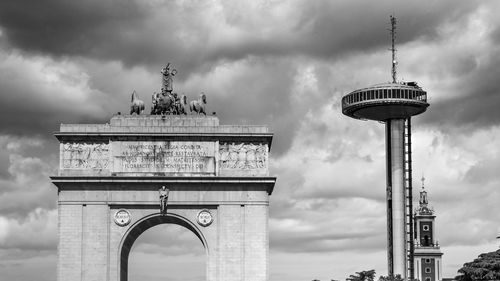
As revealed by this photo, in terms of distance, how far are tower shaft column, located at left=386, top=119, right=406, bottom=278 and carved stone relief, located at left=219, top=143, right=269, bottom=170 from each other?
244 ft

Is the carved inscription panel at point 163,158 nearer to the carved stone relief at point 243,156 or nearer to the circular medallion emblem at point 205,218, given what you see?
the carved stone relief at point 243,156

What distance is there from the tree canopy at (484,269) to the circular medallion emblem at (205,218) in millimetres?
22724

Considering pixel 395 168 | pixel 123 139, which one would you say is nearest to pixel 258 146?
→ pixel 123 139

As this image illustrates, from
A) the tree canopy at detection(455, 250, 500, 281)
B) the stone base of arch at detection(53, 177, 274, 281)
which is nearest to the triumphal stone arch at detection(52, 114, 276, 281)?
the stone base of arch at detection(53, 177, 274, 281)

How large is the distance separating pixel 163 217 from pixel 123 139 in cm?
670

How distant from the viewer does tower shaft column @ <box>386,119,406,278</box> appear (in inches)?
5807

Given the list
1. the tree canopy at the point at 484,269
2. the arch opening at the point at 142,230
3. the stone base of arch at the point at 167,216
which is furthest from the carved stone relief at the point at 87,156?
the tree canopy at the point at 484,269

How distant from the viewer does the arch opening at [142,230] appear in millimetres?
75375

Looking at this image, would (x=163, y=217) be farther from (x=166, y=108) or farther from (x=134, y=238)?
(x=166, y=108)

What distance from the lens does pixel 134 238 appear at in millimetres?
78250

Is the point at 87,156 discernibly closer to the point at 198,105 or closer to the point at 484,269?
the point at 198,105

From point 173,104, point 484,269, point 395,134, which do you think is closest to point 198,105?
point 173,104

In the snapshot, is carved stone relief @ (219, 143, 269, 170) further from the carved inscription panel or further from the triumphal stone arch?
the carved inscription panel

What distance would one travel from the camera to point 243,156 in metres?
75.8
